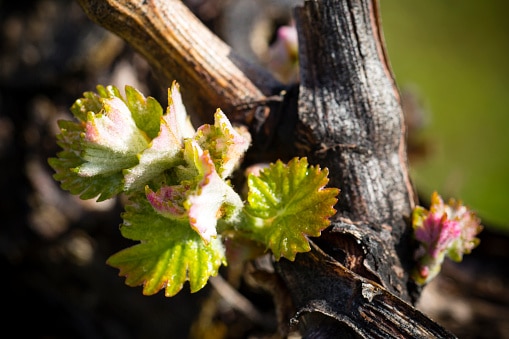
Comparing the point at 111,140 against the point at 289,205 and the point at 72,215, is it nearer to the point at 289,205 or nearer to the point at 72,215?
the point at 289,205

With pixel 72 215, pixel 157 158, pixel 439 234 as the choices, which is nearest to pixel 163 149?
pixel 157 158

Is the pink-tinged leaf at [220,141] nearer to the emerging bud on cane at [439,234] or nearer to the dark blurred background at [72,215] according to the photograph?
the emerging bud on cane at [439,234]

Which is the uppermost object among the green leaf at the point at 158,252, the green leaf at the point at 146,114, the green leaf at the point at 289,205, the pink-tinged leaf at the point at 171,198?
the green leaf at the point at 146,114

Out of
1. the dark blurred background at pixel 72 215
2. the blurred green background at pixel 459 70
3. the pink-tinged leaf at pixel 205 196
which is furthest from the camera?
the blurred green background at pixel 459 70

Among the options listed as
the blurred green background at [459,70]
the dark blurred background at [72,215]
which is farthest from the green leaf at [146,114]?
the blurred green background at [459,70]

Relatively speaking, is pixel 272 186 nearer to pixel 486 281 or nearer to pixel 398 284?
pixel 398 284

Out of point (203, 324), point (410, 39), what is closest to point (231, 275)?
point (203, 324)

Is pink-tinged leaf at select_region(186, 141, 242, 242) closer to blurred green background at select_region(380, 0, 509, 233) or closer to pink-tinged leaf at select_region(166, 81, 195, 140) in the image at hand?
pink-tinged leaf at select_region(166, 81, 195, 140)

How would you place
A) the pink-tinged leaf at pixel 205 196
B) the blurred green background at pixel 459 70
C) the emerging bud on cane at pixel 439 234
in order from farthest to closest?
the blurred green background at pixel 459 70 < the emerging bud on cane at pixel 439 234 < the pink-tinged leaf at pixel 205 196
